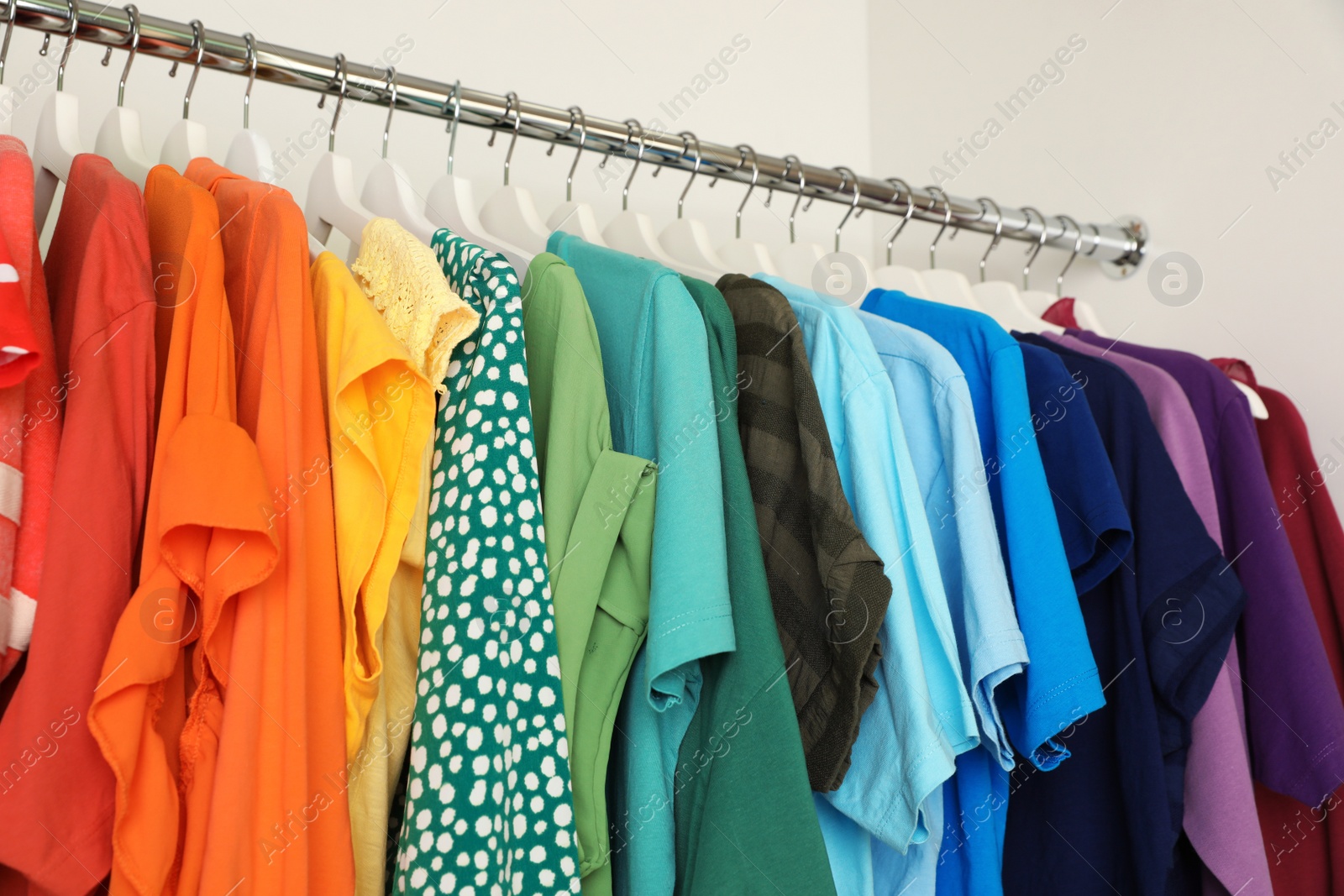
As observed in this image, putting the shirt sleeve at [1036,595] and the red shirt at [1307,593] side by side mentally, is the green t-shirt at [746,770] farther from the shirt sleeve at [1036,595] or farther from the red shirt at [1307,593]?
the red shirt at [1307,593]

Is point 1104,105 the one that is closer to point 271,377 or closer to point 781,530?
point 781,530

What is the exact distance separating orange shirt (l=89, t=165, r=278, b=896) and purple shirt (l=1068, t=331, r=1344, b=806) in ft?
3.12

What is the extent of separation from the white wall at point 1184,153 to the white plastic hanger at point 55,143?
1.42m

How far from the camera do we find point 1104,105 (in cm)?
164

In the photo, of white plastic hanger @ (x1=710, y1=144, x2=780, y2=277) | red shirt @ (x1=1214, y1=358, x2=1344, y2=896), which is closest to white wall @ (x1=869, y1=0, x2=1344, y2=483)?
red shirt @ (x1=1214, y1=358, x2=1344, y2=896)

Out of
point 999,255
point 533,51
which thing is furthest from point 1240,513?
point 533,51

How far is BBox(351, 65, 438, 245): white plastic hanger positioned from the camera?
3.34 feet

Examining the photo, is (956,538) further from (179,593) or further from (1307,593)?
(179,593)

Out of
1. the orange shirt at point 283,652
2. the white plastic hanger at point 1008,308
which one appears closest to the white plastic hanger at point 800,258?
the white plastic hanger at point 1008,308

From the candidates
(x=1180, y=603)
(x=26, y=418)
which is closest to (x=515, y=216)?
(x=26, y=418)

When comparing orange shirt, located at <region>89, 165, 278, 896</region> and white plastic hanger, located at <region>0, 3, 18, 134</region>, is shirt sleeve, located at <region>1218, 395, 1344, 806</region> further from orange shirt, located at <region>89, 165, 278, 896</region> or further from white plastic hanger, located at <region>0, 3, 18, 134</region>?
white plastic hanger, located at <region>0, 3, 18, 134</region>

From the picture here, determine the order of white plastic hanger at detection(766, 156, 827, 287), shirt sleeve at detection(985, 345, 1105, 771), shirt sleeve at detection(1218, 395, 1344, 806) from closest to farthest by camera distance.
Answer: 1. shirt sleeve at detection(985, 345, 1105, 771)
2. shirt sleeve at detection(1218, 395, 1344, 806)
3. white plastic hanger at detection(766, 156, 827, 287)

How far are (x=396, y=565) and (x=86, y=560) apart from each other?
204 mm

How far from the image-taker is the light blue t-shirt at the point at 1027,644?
0.90 meters
